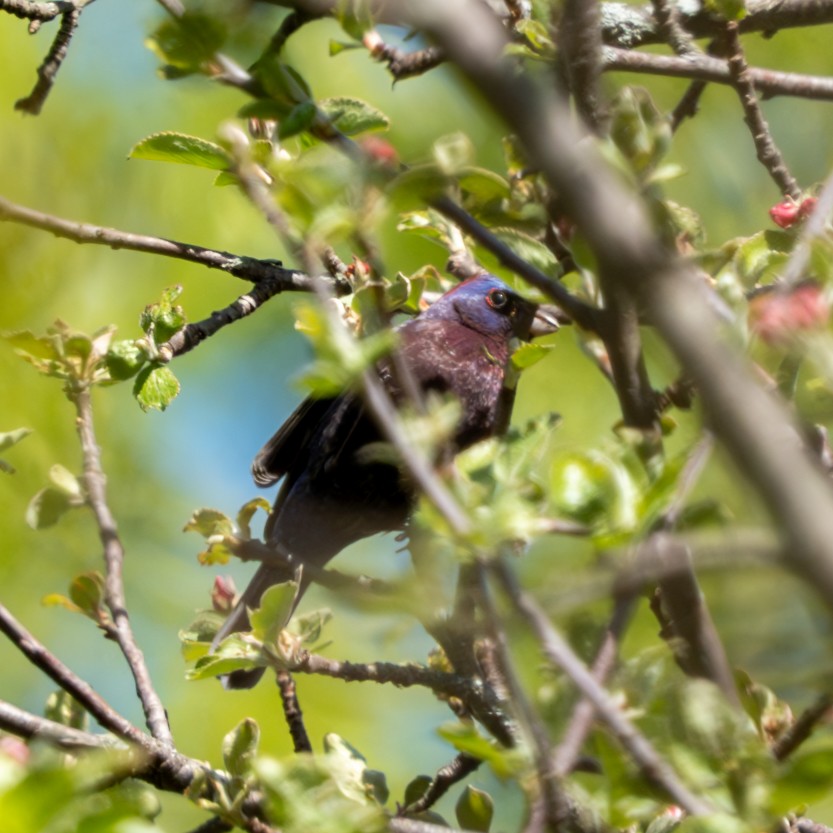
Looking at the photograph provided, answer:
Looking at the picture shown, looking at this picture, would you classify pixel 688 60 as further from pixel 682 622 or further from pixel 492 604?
pixel 492 604

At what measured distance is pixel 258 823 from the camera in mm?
1912

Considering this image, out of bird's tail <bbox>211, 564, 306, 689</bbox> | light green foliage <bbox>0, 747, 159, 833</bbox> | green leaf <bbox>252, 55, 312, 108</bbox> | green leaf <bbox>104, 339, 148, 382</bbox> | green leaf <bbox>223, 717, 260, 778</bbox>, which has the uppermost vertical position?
green leaf <bbox>252, 55, 312, 108</bbox>

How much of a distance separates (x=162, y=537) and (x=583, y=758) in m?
4.06

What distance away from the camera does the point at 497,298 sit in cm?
469

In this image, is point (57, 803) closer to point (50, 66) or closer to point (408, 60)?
point (408, 60)

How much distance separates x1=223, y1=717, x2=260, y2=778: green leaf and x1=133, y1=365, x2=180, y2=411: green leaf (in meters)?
0.58

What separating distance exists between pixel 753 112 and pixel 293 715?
160 centimetres

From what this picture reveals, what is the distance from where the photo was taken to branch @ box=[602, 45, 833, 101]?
8.30 ft

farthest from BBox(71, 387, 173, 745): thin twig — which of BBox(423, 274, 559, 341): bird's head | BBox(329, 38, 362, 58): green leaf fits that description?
BBox(423, 274, 559, 341): bird's head

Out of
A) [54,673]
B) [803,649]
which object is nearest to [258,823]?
[54,673]

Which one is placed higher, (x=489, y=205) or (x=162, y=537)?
(x=489, y=205)

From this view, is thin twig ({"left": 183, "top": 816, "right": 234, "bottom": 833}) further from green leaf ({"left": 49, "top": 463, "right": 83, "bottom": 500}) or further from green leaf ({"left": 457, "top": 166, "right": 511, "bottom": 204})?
green leaf ({"left": 457, "top": 166, "right": 511, "bottom": 204})

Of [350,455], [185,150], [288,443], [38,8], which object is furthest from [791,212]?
[288,443]

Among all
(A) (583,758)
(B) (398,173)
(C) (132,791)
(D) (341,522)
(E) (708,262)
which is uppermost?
(B) (398,173)
